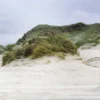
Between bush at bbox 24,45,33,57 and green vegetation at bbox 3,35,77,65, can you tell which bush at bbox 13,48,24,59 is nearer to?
green vegetation at bbox 3,35,77,65

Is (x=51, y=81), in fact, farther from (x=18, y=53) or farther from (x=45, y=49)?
(x=18, y=53)

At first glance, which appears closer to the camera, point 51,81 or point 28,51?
point 51,81

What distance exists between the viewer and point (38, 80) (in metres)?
9.38

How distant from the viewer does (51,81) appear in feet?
30.3

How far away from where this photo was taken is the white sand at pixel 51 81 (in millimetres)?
7207

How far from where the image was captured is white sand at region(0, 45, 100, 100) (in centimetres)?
721

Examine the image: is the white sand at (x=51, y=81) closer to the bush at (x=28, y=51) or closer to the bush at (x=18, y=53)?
the bush at (x=28, y=51)

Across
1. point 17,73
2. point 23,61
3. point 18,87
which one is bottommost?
point 18,87

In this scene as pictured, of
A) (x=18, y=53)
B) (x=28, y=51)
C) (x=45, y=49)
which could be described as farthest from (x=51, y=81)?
(x=18, y=53)

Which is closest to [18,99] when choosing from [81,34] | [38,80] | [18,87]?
[18,87]

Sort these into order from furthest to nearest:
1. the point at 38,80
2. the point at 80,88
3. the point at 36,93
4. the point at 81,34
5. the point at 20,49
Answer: the point at 81,34
the point at 20,49
the point at 38,80
the point at 80,88
the point at 36,93

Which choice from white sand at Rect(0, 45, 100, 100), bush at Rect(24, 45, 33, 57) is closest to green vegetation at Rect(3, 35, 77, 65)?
bush at Rect(24, 45, 33, 57)

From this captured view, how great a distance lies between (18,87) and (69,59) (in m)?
5.67

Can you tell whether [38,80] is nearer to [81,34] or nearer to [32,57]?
[32,57]
